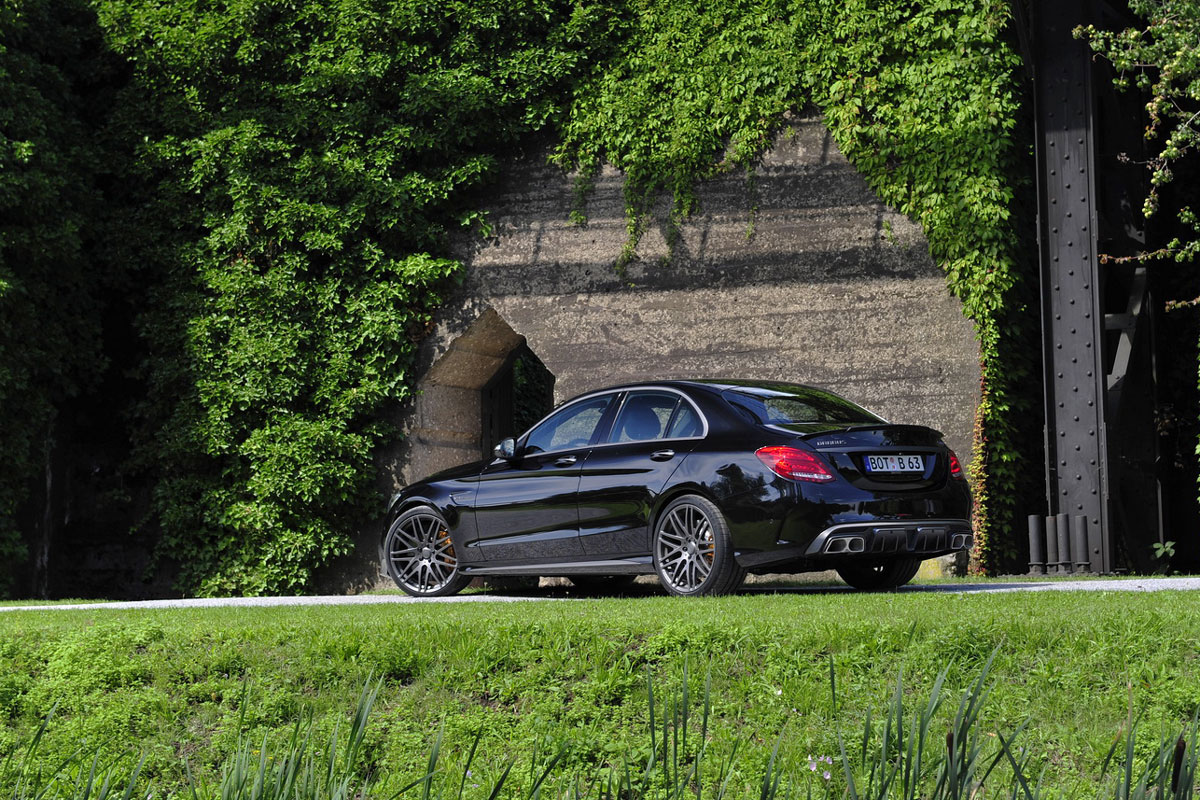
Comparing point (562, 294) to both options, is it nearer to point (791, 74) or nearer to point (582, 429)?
point (791, 74)

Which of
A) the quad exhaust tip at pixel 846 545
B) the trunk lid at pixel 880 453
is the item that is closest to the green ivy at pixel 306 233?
the trunk lid at pixel 880 453

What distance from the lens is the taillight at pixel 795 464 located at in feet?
28.1

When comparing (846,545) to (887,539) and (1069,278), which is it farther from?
(1069,278)

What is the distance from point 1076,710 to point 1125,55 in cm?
819

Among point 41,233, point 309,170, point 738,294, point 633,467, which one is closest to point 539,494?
point 633,467

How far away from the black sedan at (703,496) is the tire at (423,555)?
2 cm

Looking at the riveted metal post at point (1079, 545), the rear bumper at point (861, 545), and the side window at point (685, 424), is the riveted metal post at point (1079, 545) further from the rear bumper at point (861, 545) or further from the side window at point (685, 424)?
the side window at point (685, 424)

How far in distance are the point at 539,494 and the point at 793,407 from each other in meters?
1.97

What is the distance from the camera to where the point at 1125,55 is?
1223cm

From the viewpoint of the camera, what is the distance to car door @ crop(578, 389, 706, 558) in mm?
9242

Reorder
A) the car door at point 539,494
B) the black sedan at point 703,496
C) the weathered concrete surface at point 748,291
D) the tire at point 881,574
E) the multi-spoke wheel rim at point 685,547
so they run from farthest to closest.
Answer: the weathered concrete surface at point 748,291
the car door at point 539,494
the tire at point 881,574
the multi-spoke wheel rim at point 685,547
the black sedan at point 703,496

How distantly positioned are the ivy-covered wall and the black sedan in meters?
4.98

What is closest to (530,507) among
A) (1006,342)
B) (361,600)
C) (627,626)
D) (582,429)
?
(582,429)

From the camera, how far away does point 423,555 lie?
1092 centimetres
